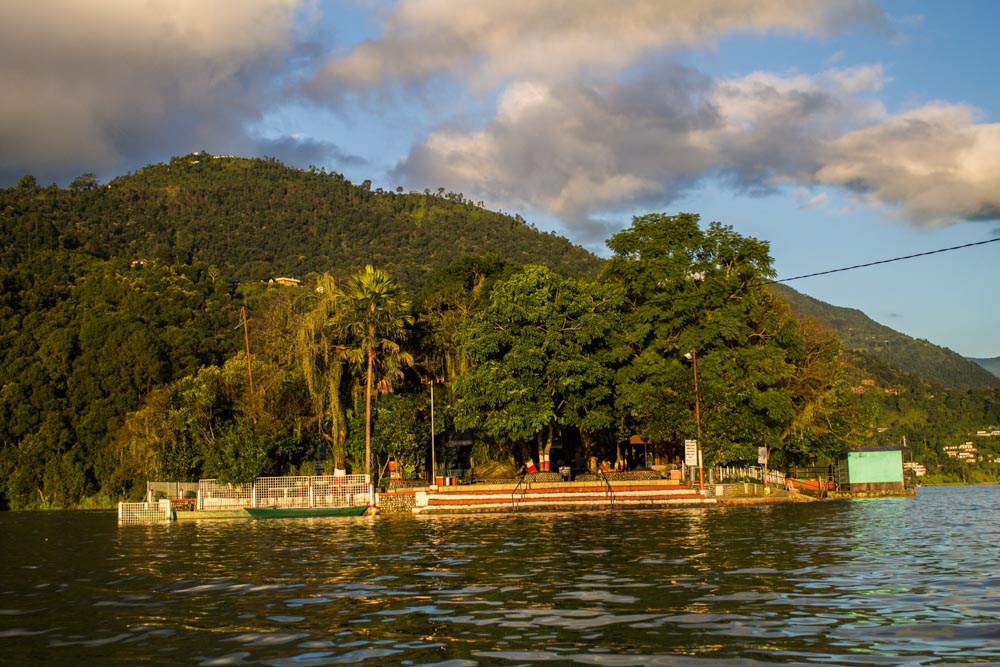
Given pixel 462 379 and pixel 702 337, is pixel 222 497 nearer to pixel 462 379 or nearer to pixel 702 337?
pixel 462 379

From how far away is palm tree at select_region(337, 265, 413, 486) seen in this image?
58.7 metres

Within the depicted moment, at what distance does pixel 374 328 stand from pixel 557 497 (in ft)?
57.5

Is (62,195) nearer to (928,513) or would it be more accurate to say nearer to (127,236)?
(127,236)

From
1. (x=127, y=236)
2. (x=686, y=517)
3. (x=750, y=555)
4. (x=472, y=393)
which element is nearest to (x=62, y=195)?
(x=127, y=236)

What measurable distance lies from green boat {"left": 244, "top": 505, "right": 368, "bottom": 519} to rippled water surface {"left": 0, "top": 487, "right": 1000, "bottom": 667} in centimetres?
1758

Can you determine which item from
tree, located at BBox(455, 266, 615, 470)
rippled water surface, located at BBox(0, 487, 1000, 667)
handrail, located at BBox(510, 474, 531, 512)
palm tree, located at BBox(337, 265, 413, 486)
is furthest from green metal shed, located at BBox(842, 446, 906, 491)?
rippled water surface, located at BBox(0, 487, 1000, 667)

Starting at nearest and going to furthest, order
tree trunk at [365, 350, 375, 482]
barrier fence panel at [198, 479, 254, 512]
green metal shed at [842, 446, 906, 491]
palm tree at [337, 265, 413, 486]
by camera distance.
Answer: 1. barrier fence panel at [198, 479, 254, 512]
2. tree trunk at [365, 350, 375, 482]
3. palm tree at [337, 265, 413, 486]
4. green metal shed at [842, 446, 906, 491]

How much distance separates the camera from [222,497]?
52438 mm

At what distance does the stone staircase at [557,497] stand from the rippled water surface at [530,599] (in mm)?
16306

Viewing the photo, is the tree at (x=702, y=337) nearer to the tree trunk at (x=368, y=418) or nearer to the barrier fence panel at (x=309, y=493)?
the tree trunk at (x=368, y=418)

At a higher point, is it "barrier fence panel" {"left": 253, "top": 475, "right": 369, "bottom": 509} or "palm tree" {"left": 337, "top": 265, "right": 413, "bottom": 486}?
"palm tree" {"left": 337, "top": 265, "right": 413, "bottom": 486}

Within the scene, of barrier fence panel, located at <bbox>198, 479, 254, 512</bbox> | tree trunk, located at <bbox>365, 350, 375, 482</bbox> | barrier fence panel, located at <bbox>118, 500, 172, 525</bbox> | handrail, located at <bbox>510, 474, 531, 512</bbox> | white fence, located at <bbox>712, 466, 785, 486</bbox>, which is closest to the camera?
handrail, located at <bbox>510, 474, 531, 512</bbox>

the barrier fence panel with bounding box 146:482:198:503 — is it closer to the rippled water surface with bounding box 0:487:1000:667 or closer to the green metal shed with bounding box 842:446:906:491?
the rippled water surface with bounding box 0:487:1000:667

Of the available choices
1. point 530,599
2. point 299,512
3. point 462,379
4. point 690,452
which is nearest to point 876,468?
point 690,452
